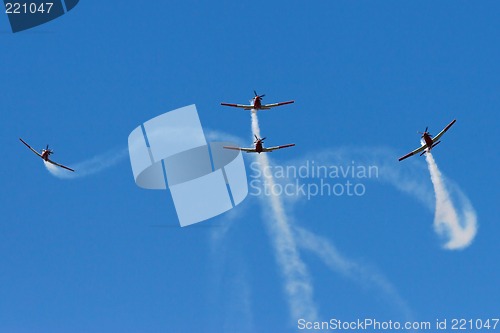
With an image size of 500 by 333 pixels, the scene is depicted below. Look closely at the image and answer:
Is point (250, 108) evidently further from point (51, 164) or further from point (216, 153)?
point (51, 164)

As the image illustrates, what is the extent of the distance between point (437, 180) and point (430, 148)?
29.8 ft

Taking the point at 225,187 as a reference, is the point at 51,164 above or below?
above

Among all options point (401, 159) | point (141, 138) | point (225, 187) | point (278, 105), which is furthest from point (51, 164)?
point (401, 159)

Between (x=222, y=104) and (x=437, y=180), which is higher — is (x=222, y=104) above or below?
above

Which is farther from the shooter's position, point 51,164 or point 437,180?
point 51,164

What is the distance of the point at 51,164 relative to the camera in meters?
188

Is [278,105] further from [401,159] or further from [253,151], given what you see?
[401,159]

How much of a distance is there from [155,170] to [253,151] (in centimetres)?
2183

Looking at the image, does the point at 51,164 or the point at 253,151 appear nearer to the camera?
the point at 253,151

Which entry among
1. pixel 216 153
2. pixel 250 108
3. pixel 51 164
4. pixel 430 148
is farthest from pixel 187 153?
pixel 430 148

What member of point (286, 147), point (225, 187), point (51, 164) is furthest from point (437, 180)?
point (51, 164)

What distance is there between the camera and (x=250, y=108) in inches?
6708

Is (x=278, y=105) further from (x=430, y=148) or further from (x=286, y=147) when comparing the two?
(x=430, y=148)

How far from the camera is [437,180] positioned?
555ft
